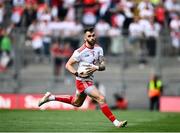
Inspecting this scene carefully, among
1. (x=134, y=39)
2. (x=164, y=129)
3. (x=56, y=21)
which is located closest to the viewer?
(x=164, y=129)

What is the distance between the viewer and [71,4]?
1189 inches

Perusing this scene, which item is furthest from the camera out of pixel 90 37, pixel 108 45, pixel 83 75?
pixel 108 45

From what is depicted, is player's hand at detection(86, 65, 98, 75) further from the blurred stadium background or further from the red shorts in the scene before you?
the blurred stadium background

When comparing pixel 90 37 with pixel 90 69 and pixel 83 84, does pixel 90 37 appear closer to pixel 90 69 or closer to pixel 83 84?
pixel 90 69

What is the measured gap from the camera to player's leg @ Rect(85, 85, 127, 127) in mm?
14671

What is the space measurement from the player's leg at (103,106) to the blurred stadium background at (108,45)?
12.8 meters

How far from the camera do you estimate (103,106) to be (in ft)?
48.3

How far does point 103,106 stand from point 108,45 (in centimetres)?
1330

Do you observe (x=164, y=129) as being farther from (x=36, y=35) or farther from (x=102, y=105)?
(x=36, y=35)

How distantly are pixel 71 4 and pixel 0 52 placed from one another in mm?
3904

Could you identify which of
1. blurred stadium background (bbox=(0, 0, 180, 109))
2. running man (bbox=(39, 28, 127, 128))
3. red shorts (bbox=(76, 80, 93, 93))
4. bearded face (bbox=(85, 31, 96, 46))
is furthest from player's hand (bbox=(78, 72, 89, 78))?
blurred stadium background (bbox=(0, 0, 180, 109))

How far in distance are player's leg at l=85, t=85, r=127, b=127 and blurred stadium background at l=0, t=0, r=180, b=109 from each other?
12.8 meters

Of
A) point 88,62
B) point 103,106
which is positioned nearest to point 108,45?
point 88,62


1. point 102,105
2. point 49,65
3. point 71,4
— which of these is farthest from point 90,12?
point 102,105
